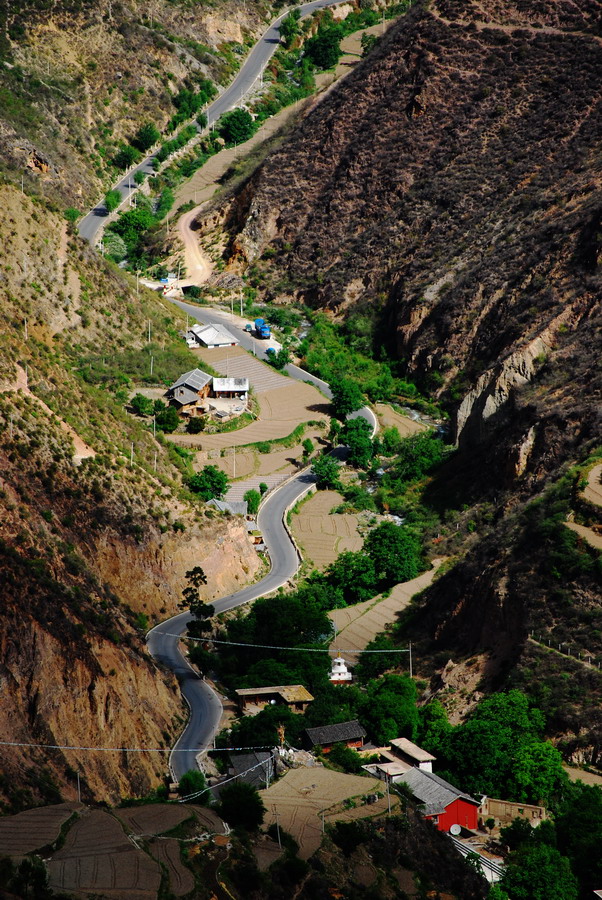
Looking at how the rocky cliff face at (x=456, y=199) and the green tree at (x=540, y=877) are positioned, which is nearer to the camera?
the green tree at (x=540, y=877)

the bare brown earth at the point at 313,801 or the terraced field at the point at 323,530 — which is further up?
the bare brown earth at the point at 313,801

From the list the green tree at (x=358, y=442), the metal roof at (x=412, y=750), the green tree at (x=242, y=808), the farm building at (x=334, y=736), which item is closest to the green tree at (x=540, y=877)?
the metal roof at (x=412, y=750)

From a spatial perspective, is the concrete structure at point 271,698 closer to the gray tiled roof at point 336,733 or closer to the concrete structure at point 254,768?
the gray tiled roof at point 336,733

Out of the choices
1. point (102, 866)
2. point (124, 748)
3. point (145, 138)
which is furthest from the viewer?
point (145, 138)

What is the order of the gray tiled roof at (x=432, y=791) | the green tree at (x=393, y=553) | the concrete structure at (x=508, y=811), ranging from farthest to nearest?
1. the green tree at (x=393, y=553)
2. the concrete structure at (x=508, y=811)
3. the gray tiled roof at (x=432, y=791)

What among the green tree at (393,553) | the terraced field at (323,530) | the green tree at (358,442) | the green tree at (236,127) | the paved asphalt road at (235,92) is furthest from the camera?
the green tree at (236,127)

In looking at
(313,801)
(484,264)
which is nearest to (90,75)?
(484,264)

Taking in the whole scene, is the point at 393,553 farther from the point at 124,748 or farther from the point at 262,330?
the point at 262,330
